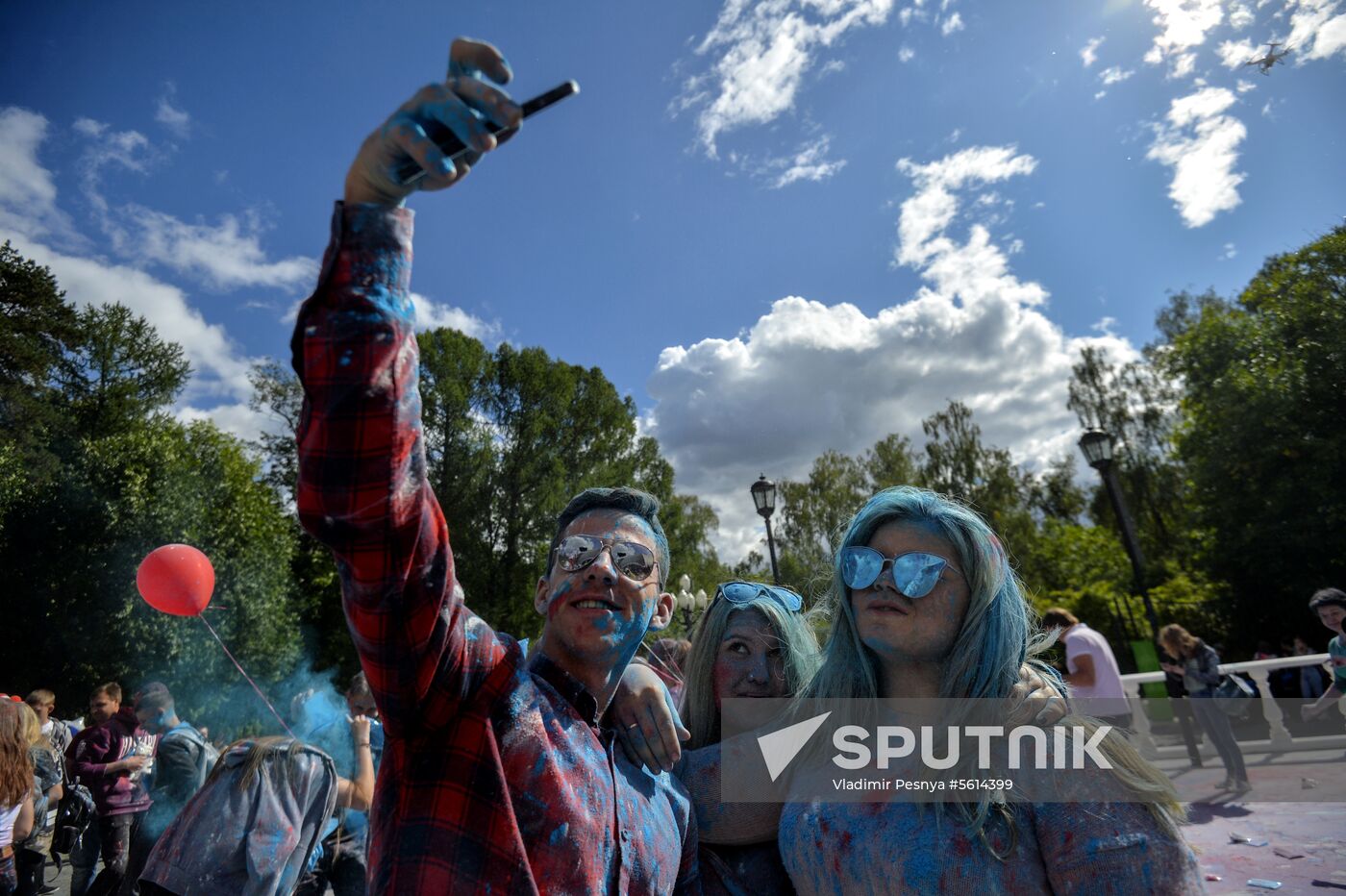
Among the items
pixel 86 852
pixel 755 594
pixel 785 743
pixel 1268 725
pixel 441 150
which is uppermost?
pixel 441 150

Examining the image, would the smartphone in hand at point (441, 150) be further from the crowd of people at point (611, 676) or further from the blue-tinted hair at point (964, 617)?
the blue-tinted hair at point (964, 617)

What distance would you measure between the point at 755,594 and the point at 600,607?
0.98m

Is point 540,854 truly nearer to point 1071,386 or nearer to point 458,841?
point 458,841

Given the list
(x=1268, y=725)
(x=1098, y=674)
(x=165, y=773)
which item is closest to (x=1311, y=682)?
(x=1268, y=725)

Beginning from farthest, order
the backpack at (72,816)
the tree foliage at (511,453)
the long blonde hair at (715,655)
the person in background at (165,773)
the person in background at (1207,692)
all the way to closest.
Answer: the tree foliage at (511,453) → the person in background at (1207,692) → the backpack at (72,816) → the person in background at (165,773) → the long blonde hair at (715,655)

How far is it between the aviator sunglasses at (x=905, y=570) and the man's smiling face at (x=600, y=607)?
1.93 feet

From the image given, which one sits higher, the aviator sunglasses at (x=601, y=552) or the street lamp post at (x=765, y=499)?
the street lamp post at (x=765, y=499)

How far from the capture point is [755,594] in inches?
102

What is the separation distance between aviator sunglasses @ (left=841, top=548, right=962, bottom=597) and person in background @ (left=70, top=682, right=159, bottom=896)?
794 cm

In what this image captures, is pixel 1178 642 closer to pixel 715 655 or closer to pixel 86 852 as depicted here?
pixel 715 655

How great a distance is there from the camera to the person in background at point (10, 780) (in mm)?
4609

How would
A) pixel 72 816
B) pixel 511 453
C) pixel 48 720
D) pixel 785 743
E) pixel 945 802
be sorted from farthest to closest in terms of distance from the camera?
pixel 511 453, pixel 48 720, pixel 72 816, pixel 785 743, pixel 945 802

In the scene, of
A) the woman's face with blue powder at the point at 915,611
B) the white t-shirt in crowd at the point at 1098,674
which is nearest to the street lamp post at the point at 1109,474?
the white t-shirt in crowd at the point at 1098,674

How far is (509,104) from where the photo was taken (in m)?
1.15
